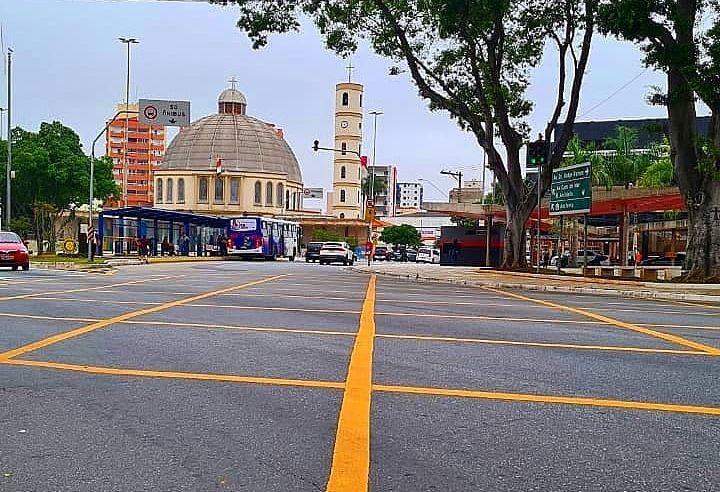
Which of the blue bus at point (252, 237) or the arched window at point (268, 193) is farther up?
the arched window at point (268, 193)

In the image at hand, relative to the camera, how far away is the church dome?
104500 mm

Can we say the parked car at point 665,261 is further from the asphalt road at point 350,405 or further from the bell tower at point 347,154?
the bell tower at point 347,154

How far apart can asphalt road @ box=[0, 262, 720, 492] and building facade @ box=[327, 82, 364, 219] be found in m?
87.7

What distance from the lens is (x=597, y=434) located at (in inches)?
216

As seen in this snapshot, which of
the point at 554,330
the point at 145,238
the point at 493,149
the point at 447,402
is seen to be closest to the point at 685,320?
the point at 554,330

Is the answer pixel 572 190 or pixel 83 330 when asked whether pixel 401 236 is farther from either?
pixel 83 330

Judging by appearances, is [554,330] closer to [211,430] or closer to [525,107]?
[211,430]

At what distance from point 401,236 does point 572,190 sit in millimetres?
72112

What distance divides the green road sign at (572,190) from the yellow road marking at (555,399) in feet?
74.3

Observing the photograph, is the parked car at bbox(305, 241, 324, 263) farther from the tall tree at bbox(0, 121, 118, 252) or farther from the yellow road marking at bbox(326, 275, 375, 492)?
the yellow road marking at bbox(326, 275, 375, 492)

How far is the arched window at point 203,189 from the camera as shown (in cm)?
10500

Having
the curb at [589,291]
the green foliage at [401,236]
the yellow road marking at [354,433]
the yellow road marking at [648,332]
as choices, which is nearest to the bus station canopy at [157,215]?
the curb at [589,291]

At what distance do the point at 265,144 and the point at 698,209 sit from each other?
86764 mm

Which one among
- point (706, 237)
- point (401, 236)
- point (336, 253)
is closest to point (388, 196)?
point (401, 236)
